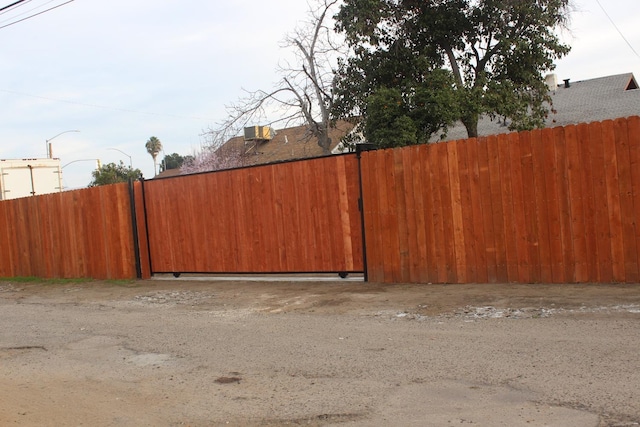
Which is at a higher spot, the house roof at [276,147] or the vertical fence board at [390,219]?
the house roof at [276,147]

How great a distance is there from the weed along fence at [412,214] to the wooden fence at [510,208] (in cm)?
2

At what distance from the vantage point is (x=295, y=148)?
37.1 meters

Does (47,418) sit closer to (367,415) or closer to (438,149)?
(367,415)

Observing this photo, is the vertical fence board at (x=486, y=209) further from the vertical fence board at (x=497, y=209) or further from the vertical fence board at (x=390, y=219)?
the vertical fence board at (x=390, y=219)

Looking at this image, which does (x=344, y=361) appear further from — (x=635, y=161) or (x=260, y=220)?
(x=260, y=220)

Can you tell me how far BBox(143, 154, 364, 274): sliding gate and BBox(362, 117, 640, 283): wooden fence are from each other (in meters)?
0.61

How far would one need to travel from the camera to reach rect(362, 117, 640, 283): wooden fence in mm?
8070

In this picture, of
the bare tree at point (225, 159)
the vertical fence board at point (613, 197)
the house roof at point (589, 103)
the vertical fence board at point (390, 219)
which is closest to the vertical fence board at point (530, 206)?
the vertical fence board at point (613, 197)

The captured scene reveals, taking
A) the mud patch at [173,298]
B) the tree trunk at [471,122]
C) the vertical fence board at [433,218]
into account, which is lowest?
the mud patch at [173,298]

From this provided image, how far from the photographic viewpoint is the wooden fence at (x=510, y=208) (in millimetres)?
8070

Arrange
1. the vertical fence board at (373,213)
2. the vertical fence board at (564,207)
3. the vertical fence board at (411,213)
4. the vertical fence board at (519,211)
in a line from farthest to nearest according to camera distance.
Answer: the vertical fence board at (373,213), the vertical fence board at (411,213), the vertical fence board at (519,211), the vertical fence board at (564,207)

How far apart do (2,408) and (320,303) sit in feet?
14.9

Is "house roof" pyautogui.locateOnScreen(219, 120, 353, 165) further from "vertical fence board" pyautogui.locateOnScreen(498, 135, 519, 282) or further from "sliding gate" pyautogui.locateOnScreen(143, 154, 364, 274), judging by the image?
"vertical fence board" pyautogui.locateOnScreen(498, 135, 519, 282)

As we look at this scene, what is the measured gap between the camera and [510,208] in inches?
345
